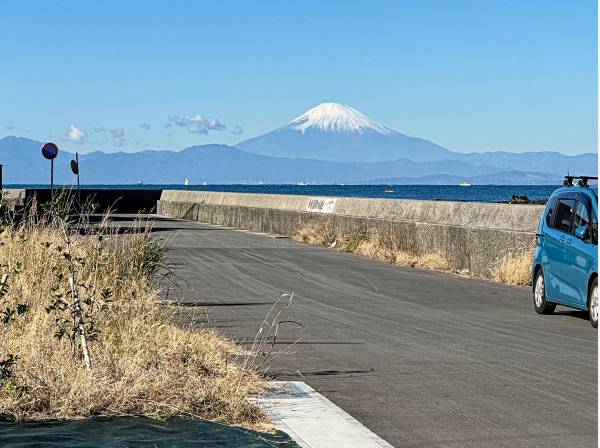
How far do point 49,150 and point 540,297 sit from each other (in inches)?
985

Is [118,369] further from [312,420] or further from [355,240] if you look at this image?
[355,240]

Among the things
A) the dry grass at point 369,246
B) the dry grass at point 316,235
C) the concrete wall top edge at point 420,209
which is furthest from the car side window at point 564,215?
the dry grass at point 316,235

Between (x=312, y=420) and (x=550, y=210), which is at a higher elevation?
(x=550, y=210)

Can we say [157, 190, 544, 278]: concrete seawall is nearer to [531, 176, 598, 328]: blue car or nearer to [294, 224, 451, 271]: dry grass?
[294, 224, 451, 271]: dry grass

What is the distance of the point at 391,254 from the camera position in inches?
982

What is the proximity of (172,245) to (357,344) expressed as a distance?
16801 mm

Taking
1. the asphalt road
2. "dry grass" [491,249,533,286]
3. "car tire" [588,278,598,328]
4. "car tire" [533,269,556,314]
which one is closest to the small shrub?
the asphalt road

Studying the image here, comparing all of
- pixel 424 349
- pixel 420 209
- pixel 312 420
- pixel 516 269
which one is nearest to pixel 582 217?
pixel 424 349

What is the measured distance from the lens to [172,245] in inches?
1110

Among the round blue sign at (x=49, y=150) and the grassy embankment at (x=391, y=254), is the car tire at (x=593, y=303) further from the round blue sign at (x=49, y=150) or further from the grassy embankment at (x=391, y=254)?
the round blue sign at (x=49, y=150)

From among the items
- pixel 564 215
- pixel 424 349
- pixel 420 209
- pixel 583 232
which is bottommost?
pixel 424 349

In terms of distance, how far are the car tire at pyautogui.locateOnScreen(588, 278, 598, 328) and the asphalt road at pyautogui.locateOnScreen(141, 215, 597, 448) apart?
0.39ft

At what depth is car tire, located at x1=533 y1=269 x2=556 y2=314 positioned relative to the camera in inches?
594

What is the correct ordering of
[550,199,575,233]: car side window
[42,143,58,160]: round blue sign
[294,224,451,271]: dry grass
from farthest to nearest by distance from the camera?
[42,143,58,160]: round blue sign
[294,224,451,271]: dry grass
[550,199,575,233]: car side window
